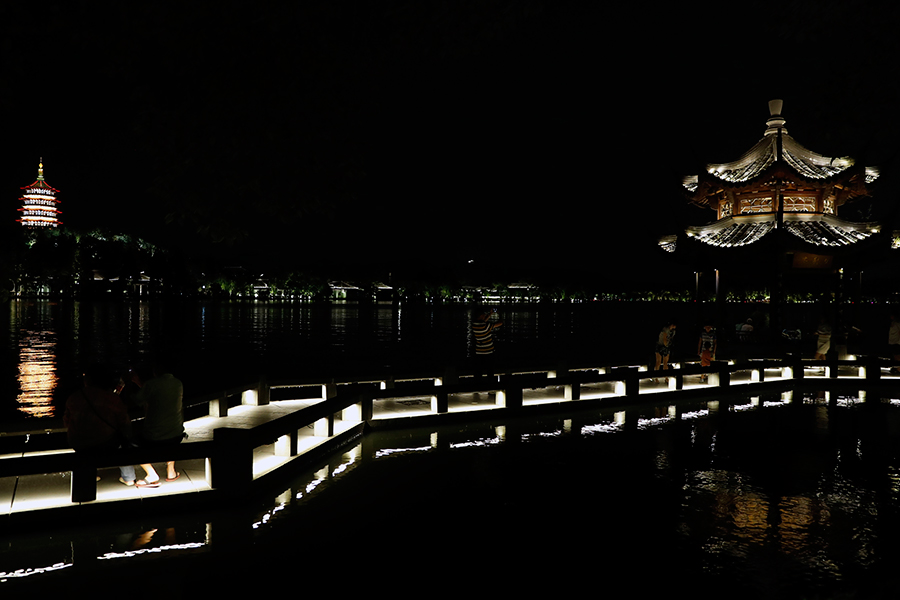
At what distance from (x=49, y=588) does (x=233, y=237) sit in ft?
13.0

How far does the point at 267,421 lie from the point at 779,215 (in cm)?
2436

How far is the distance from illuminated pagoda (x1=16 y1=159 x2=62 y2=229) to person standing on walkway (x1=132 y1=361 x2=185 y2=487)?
176 metres

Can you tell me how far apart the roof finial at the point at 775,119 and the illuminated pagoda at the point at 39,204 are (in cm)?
16772

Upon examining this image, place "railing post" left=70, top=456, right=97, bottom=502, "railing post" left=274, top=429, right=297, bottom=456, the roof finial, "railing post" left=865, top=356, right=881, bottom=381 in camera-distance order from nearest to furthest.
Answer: "railing post" left=70, top=456, right=97, bottom=502, "railing post" left=274, top=429, right=297, bottom=456, "railing post" left=865, top=356, right=881, bottom=381, the roof finial

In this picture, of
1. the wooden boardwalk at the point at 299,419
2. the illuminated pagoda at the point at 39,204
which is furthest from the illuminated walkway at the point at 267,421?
the illuminated pagoda at the point at 39,204

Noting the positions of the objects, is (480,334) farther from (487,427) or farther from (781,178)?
(781,178)

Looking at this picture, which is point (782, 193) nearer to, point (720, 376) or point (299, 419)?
point (720, 376)

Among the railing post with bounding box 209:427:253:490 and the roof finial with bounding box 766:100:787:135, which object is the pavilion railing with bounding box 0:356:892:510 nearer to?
the railing post with bounding box 209:427:253:490

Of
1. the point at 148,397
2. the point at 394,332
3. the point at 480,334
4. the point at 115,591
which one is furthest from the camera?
the point at 394,332

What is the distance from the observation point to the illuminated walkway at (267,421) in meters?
7.93

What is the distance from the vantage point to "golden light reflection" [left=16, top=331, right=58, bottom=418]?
1984cm

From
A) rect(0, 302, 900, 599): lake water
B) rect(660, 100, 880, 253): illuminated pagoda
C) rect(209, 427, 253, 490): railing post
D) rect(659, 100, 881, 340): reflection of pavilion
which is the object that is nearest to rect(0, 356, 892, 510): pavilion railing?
rect(209, 427, 253, 490): railing post

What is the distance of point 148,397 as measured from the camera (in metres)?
8.30

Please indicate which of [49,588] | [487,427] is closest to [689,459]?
[487,427]
